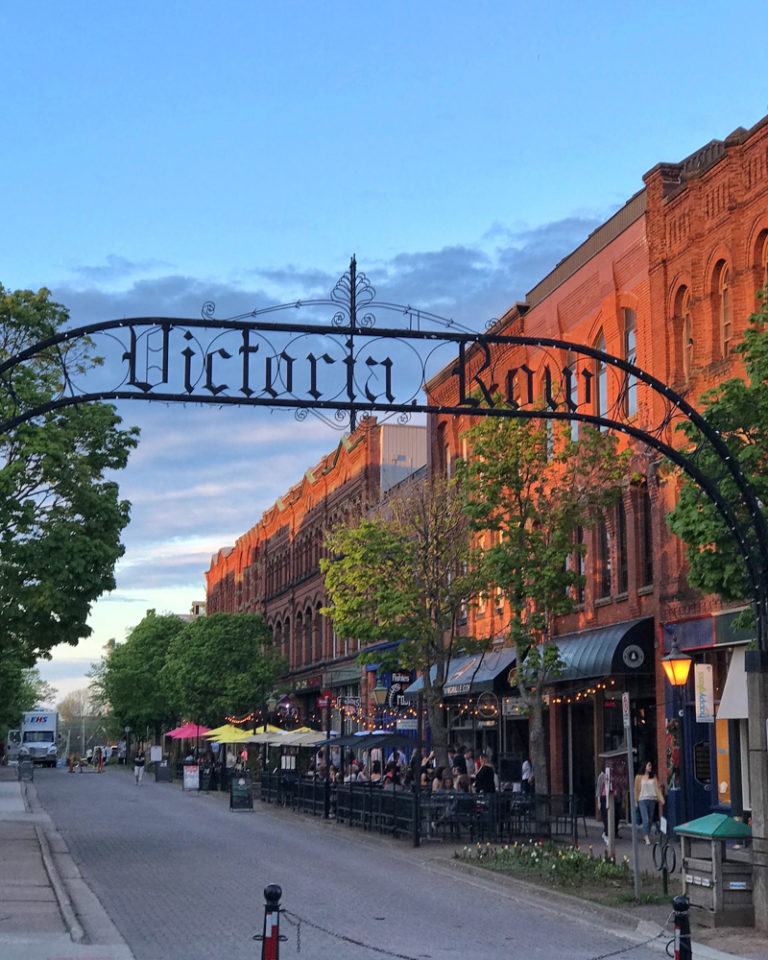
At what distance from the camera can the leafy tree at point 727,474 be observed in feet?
59.5

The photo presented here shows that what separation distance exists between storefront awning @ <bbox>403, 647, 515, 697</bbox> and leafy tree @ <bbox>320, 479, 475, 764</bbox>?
1904 millimetres

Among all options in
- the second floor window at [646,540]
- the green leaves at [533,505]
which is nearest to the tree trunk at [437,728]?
the green leaves at [533,505]

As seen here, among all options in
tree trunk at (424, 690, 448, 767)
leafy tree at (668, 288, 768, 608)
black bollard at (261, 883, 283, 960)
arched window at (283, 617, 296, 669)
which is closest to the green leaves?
tree trunk at (424, 690, 448, 767)

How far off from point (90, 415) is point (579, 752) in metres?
14.7

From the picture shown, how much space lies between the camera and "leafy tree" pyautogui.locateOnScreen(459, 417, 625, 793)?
28.1 metres

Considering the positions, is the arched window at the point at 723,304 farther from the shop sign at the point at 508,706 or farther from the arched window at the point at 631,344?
the shop sign at the point at 508,706

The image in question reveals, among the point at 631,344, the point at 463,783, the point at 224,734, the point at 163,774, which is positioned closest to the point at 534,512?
the point at 463,783

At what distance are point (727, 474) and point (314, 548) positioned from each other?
49.5 metres

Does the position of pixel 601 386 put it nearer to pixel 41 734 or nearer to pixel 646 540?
pixel 646 540

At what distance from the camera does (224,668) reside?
219ft

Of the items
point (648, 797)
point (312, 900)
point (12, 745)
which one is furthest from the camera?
point (12, 745)

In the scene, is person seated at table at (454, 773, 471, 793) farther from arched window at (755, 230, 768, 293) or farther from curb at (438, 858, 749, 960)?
arched window at (755, 230, 768, 293)

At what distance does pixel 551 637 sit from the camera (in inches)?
1405

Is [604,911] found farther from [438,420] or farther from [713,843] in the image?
[438,420]
